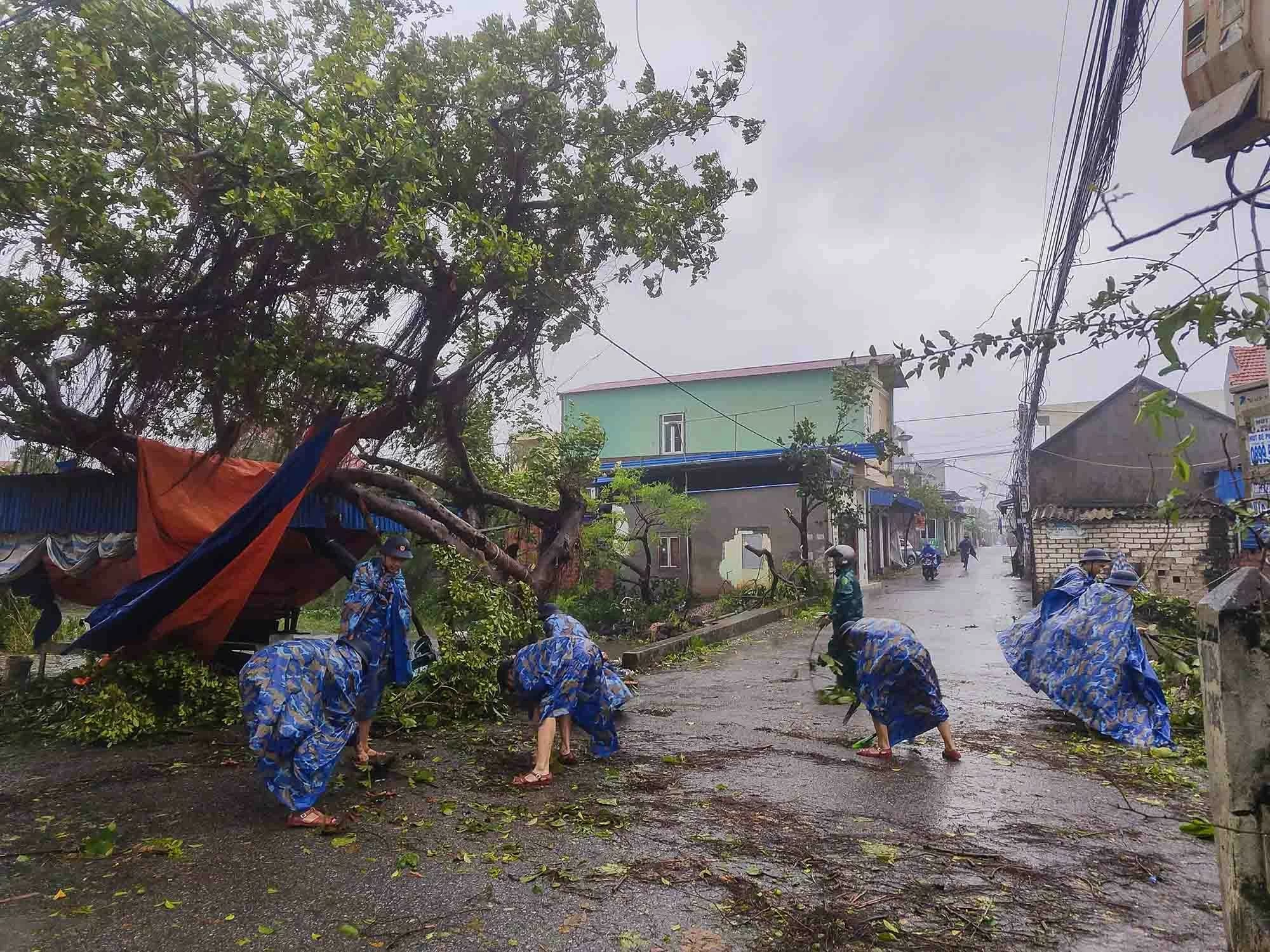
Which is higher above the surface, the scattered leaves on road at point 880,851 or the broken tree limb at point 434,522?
the broken tree limb at point 434,522

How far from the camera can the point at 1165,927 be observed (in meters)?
3.48

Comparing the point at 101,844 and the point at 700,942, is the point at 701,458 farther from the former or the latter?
the point at 700,942

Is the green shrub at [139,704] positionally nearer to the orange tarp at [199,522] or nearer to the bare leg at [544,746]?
the orange tarp at [199,522]

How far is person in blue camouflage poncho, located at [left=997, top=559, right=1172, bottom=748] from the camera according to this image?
6734mm

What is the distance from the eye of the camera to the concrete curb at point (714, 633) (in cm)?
1168

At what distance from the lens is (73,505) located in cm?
824

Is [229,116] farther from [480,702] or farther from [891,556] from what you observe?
[891,556]

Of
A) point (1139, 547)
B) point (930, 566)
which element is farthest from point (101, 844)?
point (930, 566)

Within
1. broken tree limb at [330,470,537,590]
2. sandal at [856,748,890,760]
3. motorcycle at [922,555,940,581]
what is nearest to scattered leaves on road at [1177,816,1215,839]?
sandal at [856,748,890,760]

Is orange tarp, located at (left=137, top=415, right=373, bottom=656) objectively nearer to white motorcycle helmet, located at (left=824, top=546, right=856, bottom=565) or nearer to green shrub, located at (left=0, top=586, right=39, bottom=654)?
white motorcycle helmet, located at (left=824, top=546, right=856, bottom=565)

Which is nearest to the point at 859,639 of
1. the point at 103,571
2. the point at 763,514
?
the point at 103,571

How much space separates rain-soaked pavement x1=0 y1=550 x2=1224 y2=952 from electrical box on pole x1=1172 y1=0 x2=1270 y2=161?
429cm

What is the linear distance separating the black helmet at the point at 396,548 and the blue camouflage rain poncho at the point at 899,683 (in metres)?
3.55

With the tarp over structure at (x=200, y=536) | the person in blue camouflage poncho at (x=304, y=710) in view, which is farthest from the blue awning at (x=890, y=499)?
the person in blue camouflage poncho at (x=304, y=710)
